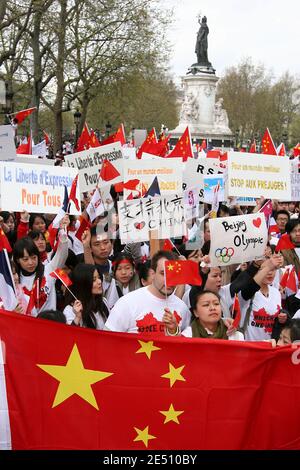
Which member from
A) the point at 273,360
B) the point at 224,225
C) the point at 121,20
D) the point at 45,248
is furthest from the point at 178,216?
the point at 121,20

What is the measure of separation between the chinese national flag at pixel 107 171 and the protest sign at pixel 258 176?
4.74ft

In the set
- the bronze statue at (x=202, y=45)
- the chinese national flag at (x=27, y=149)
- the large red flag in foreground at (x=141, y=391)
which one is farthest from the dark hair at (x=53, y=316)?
the bronze statue at (x=202, y=45)

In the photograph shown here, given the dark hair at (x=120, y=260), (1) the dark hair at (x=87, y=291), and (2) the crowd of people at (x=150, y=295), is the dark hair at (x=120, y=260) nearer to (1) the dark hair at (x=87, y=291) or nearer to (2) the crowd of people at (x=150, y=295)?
(2) the crowd of people at (x=150, y=295)

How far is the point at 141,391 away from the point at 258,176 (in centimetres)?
490

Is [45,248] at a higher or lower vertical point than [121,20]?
lower

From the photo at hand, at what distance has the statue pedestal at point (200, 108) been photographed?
170 feet

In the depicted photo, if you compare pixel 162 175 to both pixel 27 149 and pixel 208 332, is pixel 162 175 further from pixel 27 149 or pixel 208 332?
pixel 27 149

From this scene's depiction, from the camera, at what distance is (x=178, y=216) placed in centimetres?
642

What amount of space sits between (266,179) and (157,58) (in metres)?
23.7

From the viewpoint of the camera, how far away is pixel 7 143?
9141 millimetres

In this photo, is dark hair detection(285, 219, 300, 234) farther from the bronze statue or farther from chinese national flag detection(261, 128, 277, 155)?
the bronze statue

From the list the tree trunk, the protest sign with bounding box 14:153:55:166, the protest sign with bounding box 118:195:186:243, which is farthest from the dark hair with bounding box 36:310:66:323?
the tree trunk

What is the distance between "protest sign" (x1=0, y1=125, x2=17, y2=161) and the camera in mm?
9055
